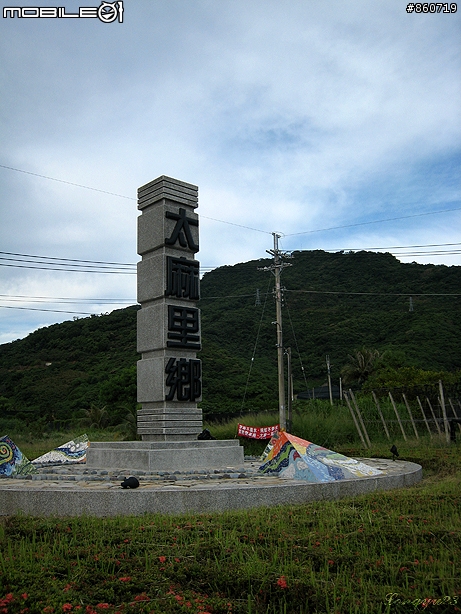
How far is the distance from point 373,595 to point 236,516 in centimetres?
204

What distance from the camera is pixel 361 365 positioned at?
38.6m

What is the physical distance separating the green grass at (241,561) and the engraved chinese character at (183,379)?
175 inches

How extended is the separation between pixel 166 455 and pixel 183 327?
2.39 meters

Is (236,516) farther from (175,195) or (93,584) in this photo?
(175,195)

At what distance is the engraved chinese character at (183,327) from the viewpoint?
1007 centimetres

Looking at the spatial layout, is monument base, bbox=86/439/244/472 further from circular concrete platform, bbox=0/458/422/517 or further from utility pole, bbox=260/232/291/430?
utility pole, bbox=260/232/291/430

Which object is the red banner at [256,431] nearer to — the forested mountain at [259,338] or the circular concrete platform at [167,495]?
the circular concrete platform at [167,495]

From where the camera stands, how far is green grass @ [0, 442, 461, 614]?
3.36 meters

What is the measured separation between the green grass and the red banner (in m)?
9.85

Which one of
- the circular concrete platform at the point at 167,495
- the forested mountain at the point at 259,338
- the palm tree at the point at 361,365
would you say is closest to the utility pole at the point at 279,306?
the forested mountain at the point at 259,338

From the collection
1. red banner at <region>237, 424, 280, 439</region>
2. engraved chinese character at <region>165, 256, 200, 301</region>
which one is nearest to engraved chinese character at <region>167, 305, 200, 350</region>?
engraved chinese character at <region>165, 256, 200, 301</region>

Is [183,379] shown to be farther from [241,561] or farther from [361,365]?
[361,365]

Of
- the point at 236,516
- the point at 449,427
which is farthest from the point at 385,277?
the point at 236,516

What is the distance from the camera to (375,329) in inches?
1583
